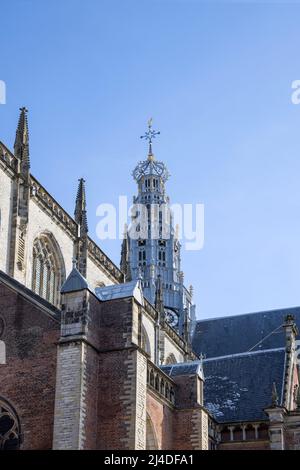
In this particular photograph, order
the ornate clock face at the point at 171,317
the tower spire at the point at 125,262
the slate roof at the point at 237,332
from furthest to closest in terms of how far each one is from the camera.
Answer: the ornate clock face at the point at 171,317 < the slate roof at the point at 237,332 < the tower spire at the point at 125,262

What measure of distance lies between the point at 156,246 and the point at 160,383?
129 feet

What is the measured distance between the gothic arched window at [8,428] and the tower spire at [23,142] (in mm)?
13196

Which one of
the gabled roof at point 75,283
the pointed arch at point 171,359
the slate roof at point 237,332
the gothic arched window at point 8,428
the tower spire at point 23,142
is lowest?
the gothic arched window at point 8,428

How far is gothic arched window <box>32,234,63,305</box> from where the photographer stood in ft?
117

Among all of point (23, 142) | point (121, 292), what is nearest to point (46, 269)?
point (23, 142)

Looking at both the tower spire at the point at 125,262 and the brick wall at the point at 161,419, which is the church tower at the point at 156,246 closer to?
the tower spire at the point at 125,262

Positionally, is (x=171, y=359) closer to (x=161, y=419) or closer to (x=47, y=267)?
(x=47, y=267)

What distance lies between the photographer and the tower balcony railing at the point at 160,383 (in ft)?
86.6

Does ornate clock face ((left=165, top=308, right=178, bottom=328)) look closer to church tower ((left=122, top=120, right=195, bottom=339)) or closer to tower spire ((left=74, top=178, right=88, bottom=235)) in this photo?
church tower ((left=122, top=120, right=195, bottom=339))

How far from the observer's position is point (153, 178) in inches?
2741

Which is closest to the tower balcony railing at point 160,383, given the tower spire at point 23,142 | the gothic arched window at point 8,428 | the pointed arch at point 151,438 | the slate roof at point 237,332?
the pointed arch at point 151,438

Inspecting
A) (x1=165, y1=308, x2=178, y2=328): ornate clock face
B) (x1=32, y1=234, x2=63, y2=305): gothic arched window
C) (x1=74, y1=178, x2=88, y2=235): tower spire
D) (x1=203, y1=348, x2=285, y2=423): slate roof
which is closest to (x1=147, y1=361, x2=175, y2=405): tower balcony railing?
(x1=203, y1=348, x2=285, y2=423): slate roof

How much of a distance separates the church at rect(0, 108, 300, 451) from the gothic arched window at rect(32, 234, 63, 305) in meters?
0.06

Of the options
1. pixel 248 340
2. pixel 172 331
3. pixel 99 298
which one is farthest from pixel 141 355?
pixel 248 340
